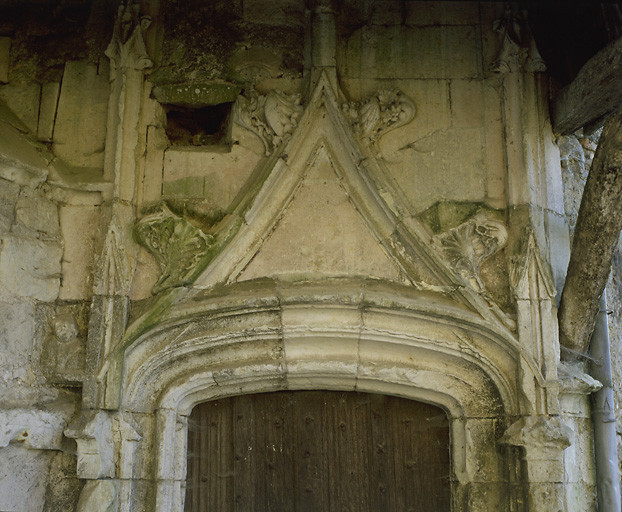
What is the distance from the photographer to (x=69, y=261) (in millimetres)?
3629

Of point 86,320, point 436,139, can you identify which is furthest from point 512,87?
point 86,320

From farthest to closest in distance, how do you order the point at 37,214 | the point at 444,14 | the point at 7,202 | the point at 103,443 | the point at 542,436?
the point at 444,14 < the point at 37,214 < the point at 7,202 < the point at 103,443 < the point at 542,436

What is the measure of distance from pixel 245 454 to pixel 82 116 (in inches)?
70.7

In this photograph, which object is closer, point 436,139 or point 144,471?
point 144,471

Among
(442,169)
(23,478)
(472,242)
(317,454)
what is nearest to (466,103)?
(442,169)

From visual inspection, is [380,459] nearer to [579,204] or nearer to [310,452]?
[310,452]

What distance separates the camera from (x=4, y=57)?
393 cm

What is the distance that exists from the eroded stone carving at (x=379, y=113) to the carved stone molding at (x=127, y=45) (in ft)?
3.30

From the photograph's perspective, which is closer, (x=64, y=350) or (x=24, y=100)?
(x=64, y=350)

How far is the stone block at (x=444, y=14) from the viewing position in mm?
3805

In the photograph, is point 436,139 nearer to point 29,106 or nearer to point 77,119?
point 77,119

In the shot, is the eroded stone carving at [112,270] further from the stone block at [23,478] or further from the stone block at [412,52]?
the stone block at [412,52]

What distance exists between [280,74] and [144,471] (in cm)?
193

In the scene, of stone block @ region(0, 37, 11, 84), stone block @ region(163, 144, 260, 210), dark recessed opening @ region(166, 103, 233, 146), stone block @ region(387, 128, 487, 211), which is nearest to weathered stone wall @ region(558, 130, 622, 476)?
stone block @ region(387, 128, 487, 211)
